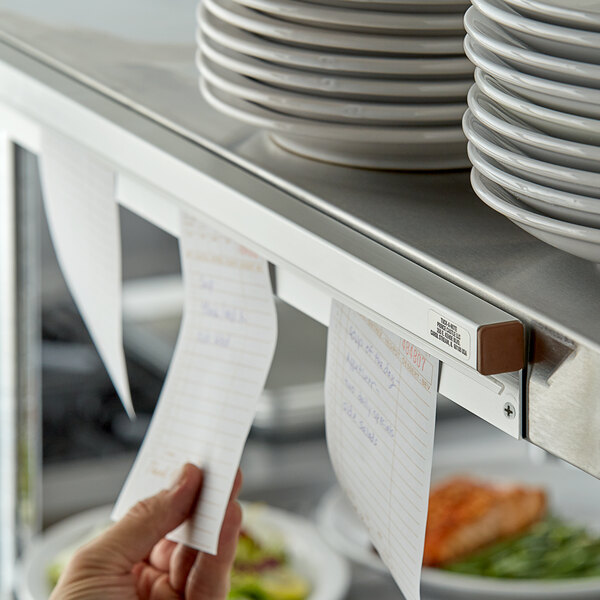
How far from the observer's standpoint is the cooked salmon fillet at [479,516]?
59.4 inches

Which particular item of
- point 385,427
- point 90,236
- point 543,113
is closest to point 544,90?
point 543,113

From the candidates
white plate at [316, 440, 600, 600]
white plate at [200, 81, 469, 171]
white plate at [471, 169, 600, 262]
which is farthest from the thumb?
white plate at [316, 440, 600, 600]

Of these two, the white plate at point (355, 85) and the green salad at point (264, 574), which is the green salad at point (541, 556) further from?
the white plate at point (355, 85)

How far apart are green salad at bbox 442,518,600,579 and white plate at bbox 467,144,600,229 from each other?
1.14 m

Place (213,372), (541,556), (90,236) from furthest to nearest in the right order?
(541,556)
(90,236)
(213,372)

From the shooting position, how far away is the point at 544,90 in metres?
0.34

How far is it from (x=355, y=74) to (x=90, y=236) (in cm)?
43

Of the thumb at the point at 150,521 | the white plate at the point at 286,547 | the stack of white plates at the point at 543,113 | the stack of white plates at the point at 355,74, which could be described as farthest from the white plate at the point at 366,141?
the white plate at the point at 286,547

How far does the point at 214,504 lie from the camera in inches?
26.9

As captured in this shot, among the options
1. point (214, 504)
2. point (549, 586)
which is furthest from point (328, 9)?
point (549, 586)

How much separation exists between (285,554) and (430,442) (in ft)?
3.67

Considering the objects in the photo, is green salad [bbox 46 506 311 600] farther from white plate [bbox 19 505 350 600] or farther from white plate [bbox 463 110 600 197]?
white plate [bbox 463 110 600 197]

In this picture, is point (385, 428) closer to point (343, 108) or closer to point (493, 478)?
point (343, 108)

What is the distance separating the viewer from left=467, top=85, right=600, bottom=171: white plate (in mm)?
336
